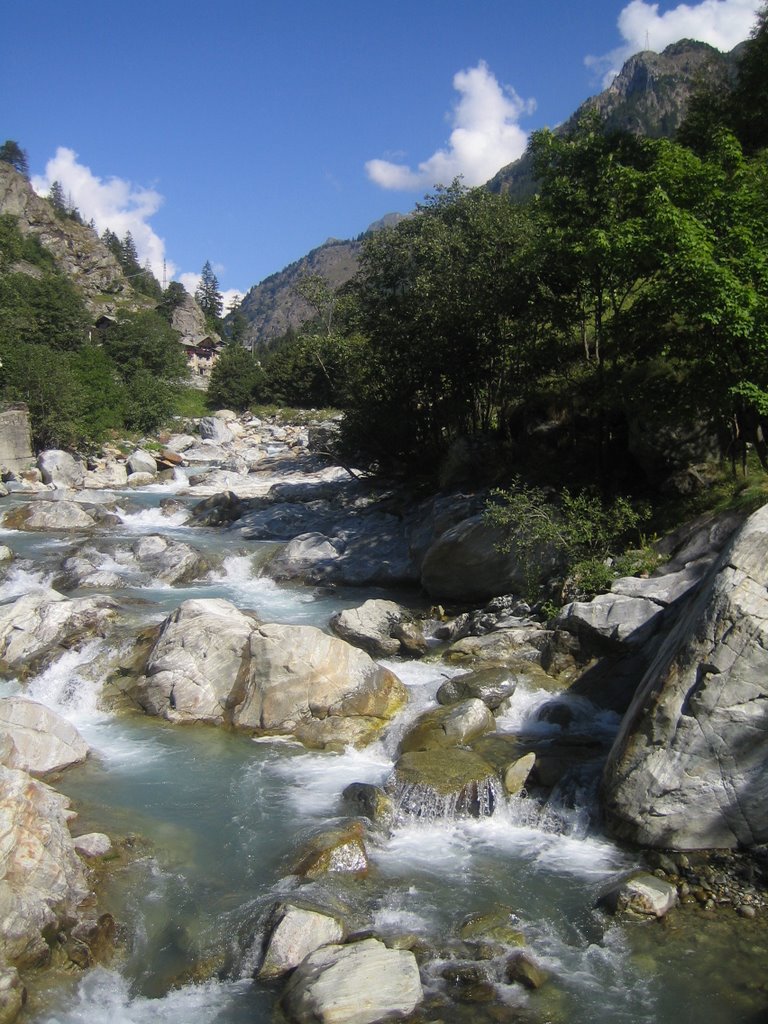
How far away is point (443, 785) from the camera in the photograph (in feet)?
35.6

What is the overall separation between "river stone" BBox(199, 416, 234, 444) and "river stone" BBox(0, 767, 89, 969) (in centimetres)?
4607

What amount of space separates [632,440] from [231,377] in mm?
60724

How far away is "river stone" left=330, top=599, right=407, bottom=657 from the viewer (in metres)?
16.4

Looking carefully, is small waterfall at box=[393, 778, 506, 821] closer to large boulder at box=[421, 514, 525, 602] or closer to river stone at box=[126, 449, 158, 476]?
large boulder at box=[421, 514, 525, 602]

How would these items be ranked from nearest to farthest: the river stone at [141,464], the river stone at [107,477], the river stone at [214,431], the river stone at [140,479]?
1. the river stone at [107,477]
2. the river stone at [140,479]
3. the river stone at [141,464]
4. the river stone at [214,431]

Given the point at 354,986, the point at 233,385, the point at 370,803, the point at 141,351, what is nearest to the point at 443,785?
the point at 370,803

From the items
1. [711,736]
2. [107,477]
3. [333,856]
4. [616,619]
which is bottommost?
[333,856]

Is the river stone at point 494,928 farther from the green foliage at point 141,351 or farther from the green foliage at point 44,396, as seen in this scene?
the green foliage at point 141,351

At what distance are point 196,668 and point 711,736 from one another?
8.77 metres

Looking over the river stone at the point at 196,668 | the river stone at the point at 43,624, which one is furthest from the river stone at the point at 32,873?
the river stone at the point at 43,624

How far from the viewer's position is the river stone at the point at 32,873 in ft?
25.3

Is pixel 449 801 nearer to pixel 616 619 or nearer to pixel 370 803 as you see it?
pixel 370 803

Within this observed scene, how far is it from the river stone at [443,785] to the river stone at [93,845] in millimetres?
3830

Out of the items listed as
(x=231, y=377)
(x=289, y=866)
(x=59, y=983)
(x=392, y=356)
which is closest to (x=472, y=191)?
(x=392, y=356)
